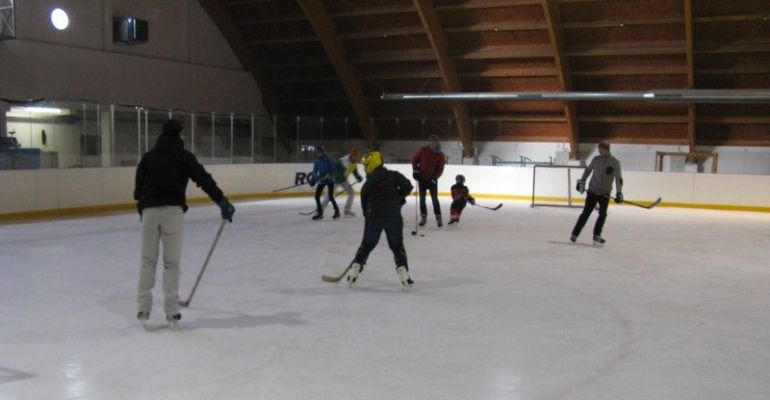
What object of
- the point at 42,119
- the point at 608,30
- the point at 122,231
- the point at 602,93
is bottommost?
the point at 122,231

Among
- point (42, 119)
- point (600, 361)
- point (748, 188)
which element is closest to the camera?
point (600, 361)

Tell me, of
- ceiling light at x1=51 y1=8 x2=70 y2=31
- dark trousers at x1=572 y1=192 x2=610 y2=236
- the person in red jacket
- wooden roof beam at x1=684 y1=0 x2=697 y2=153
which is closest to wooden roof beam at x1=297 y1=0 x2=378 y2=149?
ceiling light at x1=51 y1=8 x2=70 y2=31

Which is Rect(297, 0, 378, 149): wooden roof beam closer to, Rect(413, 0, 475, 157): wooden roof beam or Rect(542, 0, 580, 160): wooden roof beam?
Rect(413, 0, 475, 157): wooden roof beam

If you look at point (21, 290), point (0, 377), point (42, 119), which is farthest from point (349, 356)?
point (42, 119)

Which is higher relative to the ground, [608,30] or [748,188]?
[608,30]

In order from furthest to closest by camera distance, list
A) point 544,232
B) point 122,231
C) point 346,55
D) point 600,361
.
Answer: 1. point 346,55
2. point 544,232
3. point 122,231
4. point 600,361

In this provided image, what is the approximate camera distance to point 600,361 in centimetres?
452

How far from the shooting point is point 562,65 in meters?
19.8

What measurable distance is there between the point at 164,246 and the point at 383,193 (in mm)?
2193

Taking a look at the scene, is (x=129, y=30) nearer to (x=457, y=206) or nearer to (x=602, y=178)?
(x=457, y=206)

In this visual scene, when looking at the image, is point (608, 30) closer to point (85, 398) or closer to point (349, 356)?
point (349, 356)

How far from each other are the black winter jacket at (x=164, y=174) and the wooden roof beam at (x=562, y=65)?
14.5 m

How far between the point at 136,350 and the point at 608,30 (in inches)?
694

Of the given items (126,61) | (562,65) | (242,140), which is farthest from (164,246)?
(562,65)
